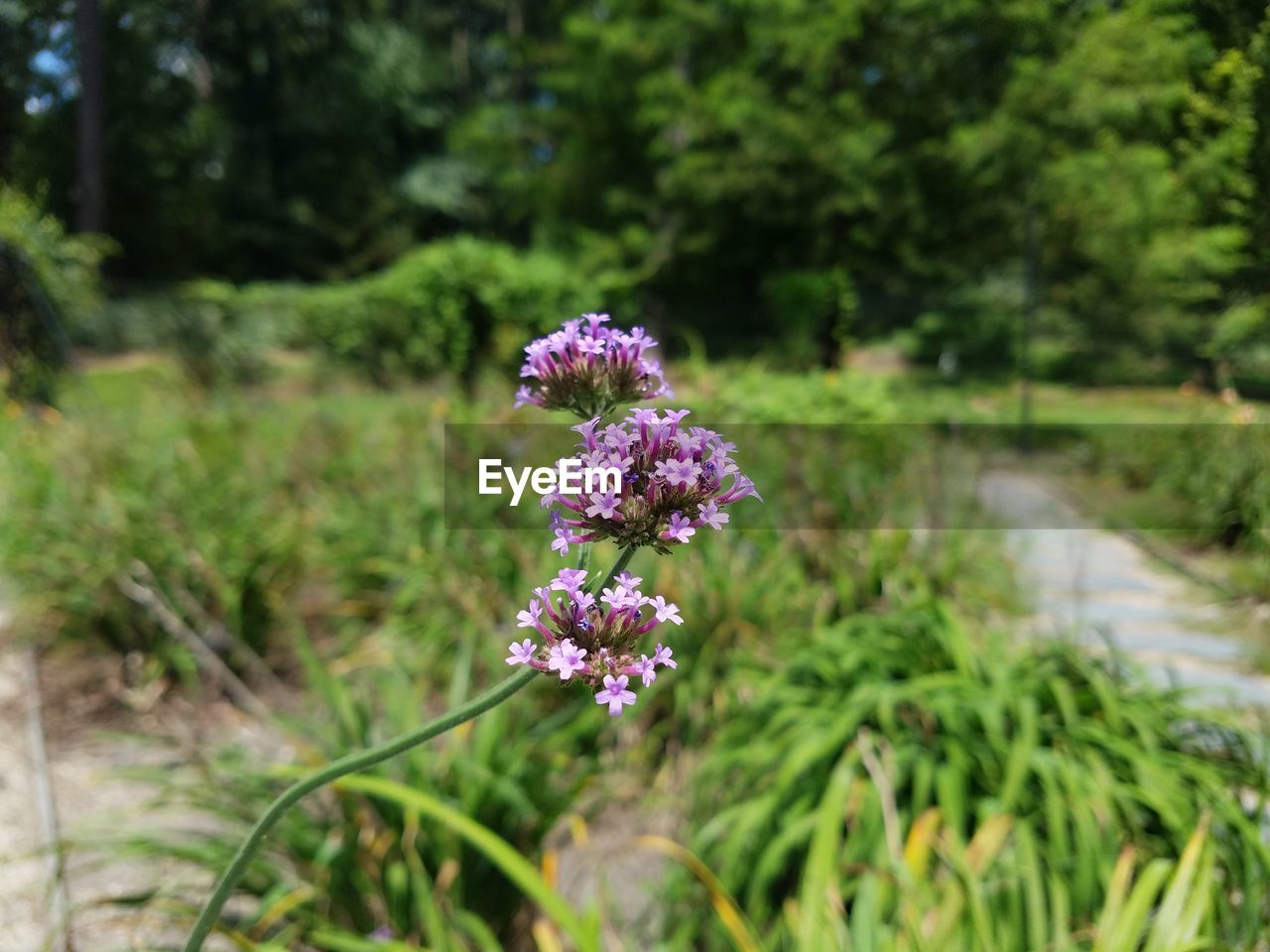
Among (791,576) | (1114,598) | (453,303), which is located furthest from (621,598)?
(453,303)

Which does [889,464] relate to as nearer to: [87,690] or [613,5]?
[87,690]

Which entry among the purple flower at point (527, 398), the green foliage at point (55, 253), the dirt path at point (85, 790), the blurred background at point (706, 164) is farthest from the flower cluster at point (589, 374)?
the green foliage at point (55, 253)

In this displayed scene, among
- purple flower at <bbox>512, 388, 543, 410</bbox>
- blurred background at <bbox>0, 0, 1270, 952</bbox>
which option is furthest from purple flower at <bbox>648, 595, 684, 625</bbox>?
blurred background at <bbox>0, 0, 1270, 952</bbox>

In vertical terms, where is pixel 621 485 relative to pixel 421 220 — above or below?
below

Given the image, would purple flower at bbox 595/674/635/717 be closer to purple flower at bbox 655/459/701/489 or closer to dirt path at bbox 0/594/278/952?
purple flower at bbox 655/459/701/489

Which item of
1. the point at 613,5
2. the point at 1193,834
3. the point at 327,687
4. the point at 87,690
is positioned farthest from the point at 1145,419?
the point at 613,5
